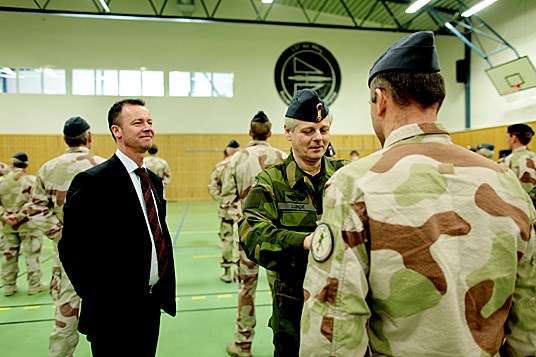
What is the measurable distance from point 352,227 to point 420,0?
449 inches

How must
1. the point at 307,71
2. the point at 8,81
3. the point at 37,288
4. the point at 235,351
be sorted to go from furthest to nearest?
the point at 307,71 → the point at 8,81 → the point at 37,288 → the point at 235,351

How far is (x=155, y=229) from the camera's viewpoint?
2428 mm

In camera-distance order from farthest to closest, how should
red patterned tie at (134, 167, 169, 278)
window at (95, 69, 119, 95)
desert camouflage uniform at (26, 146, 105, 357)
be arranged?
window at (95, 69, 119, 95) < desert camouflage uniform at (26, 146, 105, 357) < red patterned tie at (134, 167, 169, 278)

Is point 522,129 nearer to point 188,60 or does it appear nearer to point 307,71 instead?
point 307,71

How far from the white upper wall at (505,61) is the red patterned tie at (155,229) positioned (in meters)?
13.5

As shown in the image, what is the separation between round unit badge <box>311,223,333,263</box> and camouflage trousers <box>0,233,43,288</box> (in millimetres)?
5454

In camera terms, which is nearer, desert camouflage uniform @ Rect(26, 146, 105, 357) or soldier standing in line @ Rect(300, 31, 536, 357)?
soldier standing in line @ Rect(300, 31, 536, 357)

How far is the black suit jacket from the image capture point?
2174 millimetres

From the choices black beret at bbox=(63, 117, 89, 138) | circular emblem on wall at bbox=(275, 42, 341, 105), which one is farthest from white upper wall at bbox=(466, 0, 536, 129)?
black beret at bbox=(63, 117, 89, 138)

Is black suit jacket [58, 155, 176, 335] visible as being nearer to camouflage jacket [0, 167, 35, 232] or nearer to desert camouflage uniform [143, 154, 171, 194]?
camouflage jacket [0, 167, 35, 232]

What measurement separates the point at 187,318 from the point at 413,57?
4067 millimetres

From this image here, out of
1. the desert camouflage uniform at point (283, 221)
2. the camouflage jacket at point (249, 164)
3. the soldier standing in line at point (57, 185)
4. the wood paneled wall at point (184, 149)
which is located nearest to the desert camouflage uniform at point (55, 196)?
the soldier standing in line at point (57, 185)

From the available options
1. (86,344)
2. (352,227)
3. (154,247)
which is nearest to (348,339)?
(352,227)

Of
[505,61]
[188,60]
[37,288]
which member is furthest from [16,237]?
[505,61]
